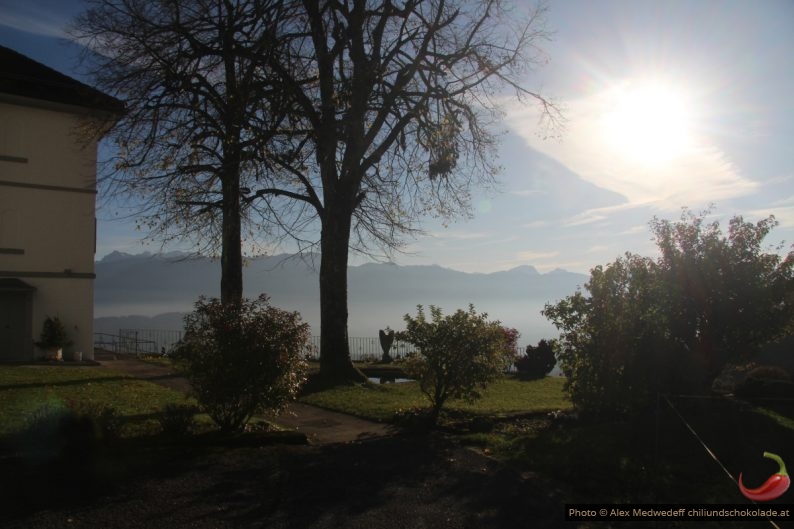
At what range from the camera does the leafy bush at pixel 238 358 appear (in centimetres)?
845

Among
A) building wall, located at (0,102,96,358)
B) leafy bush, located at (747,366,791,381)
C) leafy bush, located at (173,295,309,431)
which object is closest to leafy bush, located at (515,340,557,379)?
leafy bush, located at (747,366,791,381)

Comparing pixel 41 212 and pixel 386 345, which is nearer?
pixel 41 212

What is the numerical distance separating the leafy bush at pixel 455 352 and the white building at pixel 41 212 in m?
18.5

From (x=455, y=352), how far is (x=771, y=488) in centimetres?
493

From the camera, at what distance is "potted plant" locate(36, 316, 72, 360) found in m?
22.9

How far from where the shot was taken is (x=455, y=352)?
1039 centimetres

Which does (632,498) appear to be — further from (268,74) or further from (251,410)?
(268,74)

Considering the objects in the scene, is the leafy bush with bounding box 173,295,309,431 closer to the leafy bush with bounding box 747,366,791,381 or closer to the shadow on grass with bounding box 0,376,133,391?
the shadow on grass with bounding box 0,376,133,391

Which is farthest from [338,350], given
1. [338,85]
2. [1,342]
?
[1,342]

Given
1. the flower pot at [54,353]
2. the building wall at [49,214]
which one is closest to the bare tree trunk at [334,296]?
the building wall at [49,214]

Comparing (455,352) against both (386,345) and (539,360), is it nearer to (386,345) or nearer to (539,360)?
(539,360)

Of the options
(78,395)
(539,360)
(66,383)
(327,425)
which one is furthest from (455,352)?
(539,360)

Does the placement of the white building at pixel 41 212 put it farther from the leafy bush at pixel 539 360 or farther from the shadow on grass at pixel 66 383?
the leafy bush at pixel 539 360

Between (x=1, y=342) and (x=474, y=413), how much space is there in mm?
20150
